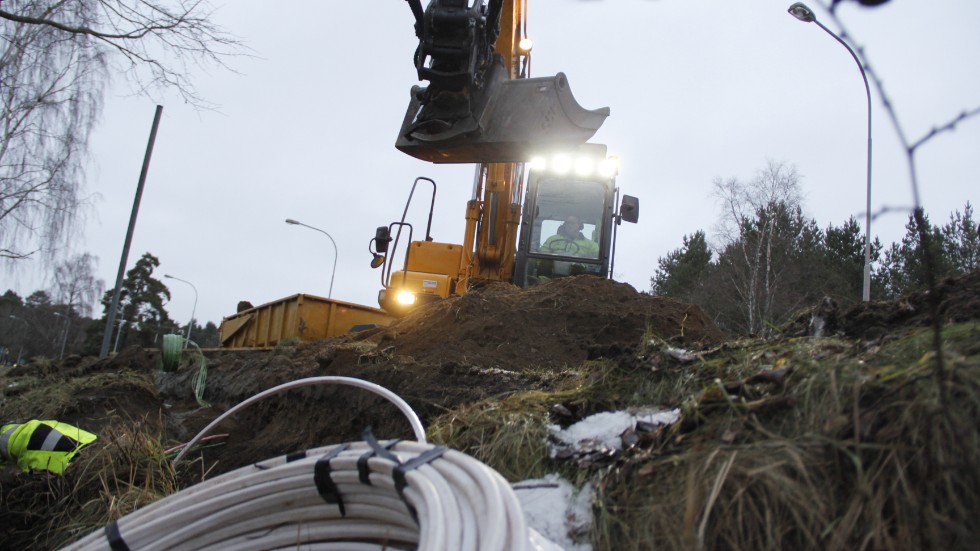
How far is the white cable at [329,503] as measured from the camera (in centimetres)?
186

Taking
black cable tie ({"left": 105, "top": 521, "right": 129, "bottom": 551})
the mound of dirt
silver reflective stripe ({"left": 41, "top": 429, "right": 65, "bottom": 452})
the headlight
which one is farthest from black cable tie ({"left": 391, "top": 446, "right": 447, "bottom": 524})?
the headlight

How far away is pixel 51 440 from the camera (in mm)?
3826

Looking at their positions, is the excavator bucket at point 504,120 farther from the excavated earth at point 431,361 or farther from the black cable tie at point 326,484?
the black cable tie at point 326,484

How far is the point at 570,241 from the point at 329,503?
6.31 metres

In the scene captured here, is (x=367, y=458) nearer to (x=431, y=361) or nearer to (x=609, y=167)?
(x=431, y=361)

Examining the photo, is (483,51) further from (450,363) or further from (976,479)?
(976,479)

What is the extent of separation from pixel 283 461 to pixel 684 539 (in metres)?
1.54

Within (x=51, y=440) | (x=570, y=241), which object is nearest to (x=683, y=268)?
(x=570, y=241)

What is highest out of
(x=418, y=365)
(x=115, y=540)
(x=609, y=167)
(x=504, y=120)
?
(x=609, y=167)

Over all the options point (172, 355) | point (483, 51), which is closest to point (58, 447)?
point (483, 51)

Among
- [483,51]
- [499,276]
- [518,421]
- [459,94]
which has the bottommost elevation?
[518,421]

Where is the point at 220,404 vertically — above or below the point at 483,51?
below

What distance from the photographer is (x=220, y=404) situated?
6801 mm

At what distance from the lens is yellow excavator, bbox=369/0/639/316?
208 inches
